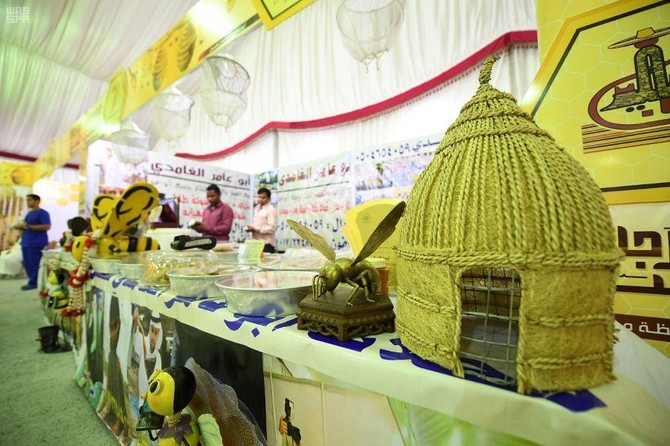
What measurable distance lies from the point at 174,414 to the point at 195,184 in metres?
4.78

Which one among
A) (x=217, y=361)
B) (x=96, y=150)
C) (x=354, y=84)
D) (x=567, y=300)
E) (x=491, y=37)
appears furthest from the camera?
(x=354, y=84)

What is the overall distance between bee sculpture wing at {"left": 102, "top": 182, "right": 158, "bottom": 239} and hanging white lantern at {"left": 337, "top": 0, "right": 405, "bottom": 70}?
1.82 m

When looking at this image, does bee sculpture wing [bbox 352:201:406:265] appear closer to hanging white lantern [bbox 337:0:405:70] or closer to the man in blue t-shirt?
hanging white lantern [bbox 337:0:405:70]

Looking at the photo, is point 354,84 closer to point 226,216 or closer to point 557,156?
point 226,216

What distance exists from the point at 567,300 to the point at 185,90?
818 cm

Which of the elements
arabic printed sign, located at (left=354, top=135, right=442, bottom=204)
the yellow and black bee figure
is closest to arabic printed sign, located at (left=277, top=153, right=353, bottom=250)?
arabic printed sign, located at (left=354, top=135, right=442, bottom=204)

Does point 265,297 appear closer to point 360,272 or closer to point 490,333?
point 360,272

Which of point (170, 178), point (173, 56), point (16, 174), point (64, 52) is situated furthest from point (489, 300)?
point (16, 174)

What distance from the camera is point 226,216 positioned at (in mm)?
4062

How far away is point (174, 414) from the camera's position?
870 mm

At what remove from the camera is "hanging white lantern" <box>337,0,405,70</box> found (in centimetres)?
200

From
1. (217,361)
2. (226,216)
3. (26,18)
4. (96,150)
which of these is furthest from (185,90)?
(217,361)

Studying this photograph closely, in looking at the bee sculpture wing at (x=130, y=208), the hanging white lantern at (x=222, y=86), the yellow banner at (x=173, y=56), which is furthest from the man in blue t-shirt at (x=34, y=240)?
the bee sculpture wing at (x=130, y=208)

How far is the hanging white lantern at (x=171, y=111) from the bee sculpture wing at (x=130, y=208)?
2929mm
